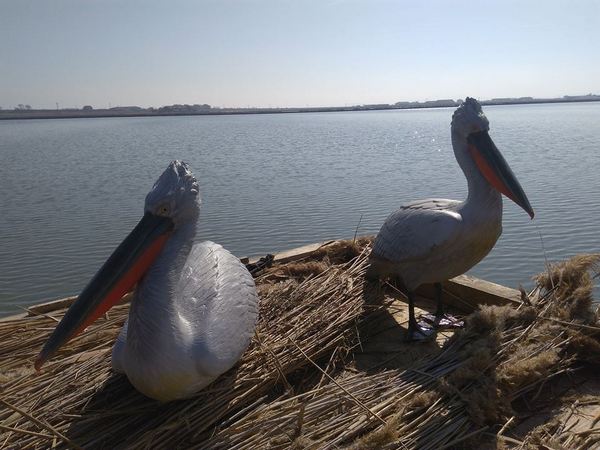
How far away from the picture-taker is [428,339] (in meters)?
4.05

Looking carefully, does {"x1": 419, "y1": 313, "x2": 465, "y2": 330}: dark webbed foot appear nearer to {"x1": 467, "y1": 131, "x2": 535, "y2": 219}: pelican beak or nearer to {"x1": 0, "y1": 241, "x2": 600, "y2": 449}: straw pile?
{"x1": 0, "y1": 241, "x2": 600, "y2": 449}: straw pile

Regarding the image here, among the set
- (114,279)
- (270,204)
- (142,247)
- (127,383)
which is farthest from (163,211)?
(270,204)

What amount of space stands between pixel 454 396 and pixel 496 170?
193cm

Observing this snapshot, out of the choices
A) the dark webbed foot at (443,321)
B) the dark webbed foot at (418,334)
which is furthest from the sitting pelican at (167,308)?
the dark webbed foot at (443,321)

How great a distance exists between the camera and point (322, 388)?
9.90ft

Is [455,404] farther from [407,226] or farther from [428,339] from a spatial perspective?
[407,226]

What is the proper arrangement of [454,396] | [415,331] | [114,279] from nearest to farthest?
[114,279]
[454,396]
[415,331]

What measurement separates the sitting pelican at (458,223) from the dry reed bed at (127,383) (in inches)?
20.1

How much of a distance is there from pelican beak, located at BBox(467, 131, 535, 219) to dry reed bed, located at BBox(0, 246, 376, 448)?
143 cm

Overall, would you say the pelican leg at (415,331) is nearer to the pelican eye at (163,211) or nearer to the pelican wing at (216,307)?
the pelican wing at (216,307)

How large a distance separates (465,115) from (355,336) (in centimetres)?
203

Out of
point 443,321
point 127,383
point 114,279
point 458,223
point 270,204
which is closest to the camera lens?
point 114,279

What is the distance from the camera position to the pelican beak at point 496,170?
13.2ft

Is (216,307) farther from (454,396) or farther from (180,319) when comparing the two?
(454,396)
